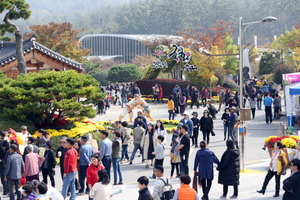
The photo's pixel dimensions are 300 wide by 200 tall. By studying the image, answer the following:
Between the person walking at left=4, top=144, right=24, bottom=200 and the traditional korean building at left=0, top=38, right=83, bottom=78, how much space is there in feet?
48.2

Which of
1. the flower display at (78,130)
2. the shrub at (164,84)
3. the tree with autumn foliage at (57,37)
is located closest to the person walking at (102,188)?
the flower display at (78,130)

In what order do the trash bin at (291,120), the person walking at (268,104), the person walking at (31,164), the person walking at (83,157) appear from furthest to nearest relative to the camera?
the person walking at (268,104) → the trash bin at (291,120) → the person walking at (83,157) → the person walking at (31,164)

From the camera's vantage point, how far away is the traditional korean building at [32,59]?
82.8 feet

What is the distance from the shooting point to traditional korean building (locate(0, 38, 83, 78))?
82.8ft

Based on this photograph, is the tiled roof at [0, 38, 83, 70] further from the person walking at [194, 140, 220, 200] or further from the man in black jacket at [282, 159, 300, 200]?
the man in black jacket at [282, 159, 300, 200]

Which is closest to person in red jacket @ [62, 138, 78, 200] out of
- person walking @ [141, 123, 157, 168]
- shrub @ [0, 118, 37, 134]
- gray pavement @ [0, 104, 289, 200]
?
gray pavement @ [0, 104, 289, 200]

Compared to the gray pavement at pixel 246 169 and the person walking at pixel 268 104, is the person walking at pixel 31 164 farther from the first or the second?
the person walking at pixel 268 104

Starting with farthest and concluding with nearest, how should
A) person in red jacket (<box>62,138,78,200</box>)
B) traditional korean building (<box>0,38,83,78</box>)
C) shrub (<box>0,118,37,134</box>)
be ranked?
traditional korean building (<box>0,38,83,78</box>) → shrub (<box>0,118,37,134</box>) → person in red jacket (<box>62,138,78,200</box>)

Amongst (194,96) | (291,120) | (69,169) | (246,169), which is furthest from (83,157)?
(194,96)

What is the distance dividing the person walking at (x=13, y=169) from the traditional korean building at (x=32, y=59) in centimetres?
1470

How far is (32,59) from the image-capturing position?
26734 millimetres

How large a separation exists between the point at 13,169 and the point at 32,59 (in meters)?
Answer: 16.5

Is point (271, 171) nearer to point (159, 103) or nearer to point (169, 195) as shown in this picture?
point (169, 195)

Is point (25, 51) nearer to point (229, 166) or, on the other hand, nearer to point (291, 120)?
point (291, 120)
